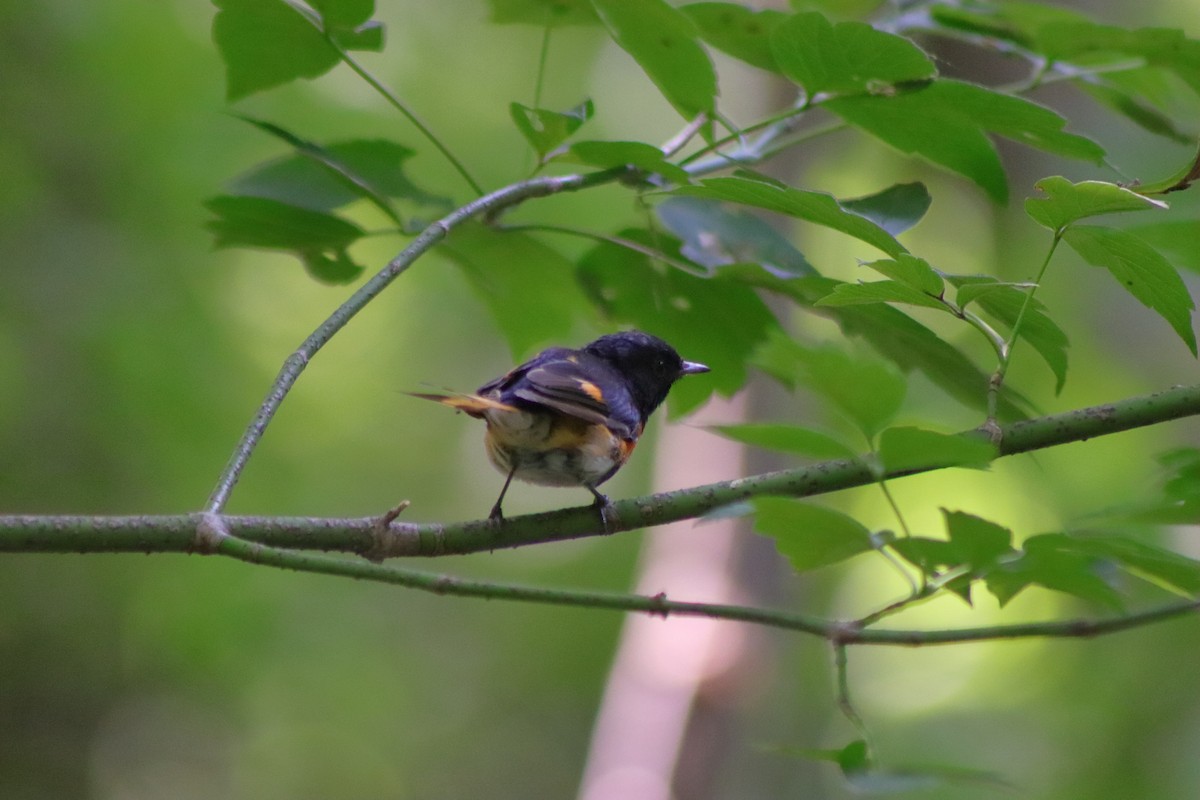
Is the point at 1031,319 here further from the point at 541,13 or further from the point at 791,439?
the point at 541,13

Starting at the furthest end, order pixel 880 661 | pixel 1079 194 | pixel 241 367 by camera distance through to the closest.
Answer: pixel 880 661 < pixel 241 367 < pixel 1079 194

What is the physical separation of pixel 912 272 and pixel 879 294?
2.4 inches

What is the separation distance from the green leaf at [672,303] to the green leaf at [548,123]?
448 mm

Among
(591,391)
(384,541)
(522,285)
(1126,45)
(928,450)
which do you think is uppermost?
(1126,45)

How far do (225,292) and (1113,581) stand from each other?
19.8 feet

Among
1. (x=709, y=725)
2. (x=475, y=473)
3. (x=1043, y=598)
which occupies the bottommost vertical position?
(x=709, y=725)

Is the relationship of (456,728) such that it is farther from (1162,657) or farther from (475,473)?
(1162,657)

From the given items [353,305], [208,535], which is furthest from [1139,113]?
[208,535]

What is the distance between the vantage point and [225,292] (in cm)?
667

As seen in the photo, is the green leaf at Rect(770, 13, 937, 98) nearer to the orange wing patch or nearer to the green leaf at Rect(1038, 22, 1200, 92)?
A: the green leaf at Rect(1038, 22, 1200, 92)

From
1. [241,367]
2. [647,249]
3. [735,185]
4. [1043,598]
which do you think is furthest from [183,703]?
[735,185]

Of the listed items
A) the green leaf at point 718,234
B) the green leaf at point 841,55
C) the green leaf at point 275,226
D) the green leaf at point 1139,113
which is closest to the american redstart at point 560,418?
the green leaf at point 718,234

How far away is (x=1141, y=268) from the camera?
1.54 metres

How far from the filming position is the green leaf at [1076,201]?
55.3 inches
